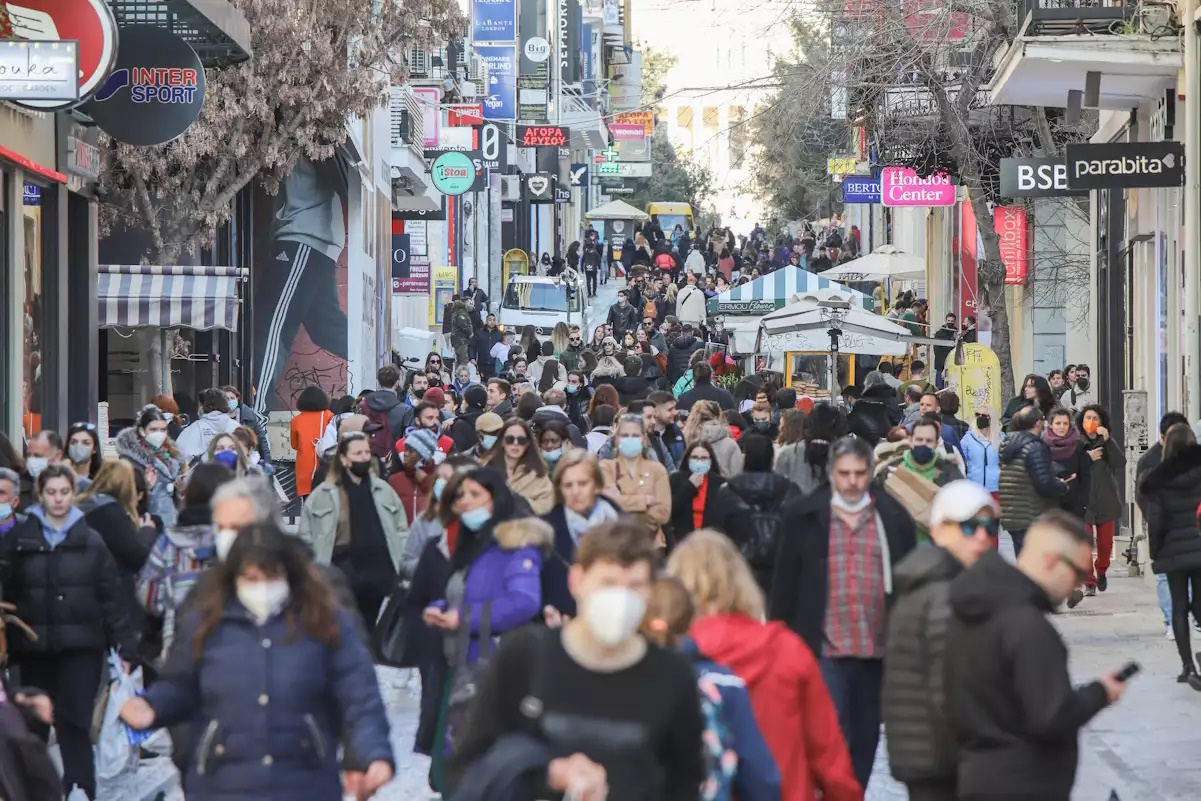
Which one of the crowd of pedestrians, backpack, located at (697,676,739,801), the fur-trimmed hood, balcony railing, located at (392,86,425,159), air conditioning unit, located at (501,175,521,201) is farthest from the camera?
air conditioning unit, located at (501,175,521,201)

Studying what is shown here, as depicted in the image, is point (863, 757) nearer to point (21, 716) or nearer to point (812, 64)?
point (21, 716)

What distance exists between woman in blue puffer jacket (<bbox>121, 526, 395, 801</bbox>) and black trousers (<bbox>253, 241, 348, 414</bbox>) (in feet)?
94.4

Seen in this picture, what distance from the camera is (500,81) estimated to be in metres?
56.8

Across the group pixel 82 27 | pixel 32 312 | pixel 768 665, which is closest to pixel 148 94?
pixel 32 312

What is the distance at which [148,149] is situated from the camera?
24.2m

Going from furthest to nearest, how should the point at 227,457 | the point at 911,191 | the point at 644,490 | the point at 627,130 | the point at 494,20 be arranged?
the point at 627,130, the point at 494,20, the point at 911,191, the point at 227,457, the point at 644,490

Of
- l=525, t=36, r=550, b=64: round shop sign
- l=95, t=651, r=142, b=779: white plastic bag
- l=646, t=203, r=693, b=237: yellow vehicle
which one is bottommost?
l=95, t=651, r=142, b=779: white plastic bag

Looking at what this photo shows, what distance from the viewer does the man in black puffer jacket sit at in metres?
16.1

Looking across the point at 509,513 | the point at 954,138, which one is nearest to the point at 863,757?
the point at 509,513

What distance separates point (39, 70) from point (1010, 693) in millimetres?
9174

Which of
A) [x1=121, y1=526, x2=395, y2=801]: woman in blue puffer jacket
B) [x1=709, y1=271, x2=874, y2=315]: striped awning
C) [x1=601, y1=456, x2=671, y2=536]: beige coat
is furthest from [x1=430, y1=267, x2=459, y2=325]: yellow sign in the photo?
[x1=121, y1=526, x2=395, y2=801]: woman in blue puffer jacket

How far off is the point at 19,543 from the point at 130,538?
80 cm

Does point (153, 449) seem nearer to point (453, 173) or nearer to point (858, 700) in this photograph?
point (858, 700)

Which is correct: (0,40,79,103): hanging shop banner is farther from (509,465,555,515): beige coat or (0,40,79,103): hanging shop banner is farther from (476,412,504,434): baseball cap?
(509,465,555,515): beige coat
